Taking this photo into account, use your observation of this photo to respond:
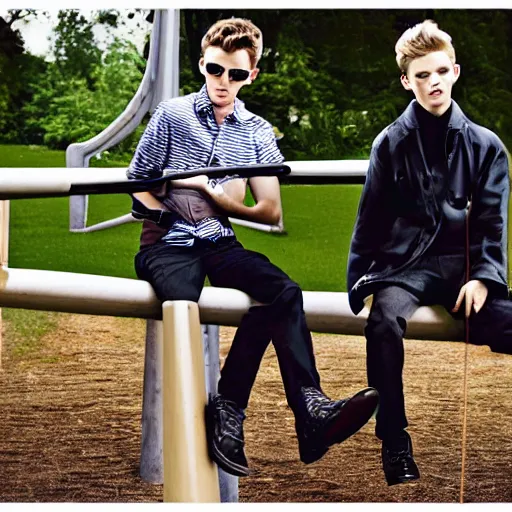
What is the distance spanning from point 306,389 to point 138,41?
5.69ft

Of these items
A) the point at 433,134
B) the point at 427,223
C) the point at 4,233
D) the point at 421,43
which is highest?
the point at 421,43

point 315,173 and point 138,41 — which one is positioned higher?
point 138,41

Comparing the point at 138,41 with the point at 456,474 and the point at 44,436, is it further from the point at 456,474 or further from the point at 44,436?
the point at 456,474

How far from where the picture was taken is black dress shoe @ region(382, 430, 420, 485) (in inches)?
281

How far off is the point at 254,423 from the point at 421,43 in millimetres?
1861

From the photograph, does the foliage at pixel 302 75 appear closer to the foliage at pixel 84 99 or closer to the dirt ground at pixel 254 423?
the foliage at pixel 84 99

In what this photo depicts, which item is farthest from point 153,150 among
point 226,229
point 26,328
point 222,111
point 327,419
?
point 327,419

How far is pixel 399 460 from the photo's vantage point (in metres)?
7.16

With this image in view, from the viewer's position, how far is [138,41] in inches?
281

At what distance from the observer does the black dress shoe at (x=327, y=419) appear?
7.05 meters

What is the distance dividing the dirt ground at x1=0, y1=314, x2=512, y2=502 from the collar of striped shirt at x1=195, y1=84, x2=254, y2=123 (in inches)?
37.8

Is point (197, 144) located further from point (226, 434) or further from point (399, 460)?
point (399, 460)

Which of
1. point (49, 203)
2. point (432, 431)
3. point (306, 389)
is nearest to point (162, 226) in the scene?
point (49, 203)

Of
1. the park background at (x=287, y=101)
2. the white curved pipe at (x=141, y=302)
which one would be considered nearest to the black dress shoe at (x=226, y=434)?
the park background at (x=287, y=101)
